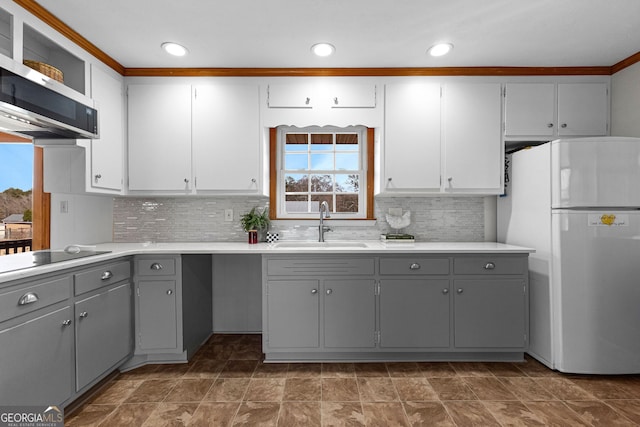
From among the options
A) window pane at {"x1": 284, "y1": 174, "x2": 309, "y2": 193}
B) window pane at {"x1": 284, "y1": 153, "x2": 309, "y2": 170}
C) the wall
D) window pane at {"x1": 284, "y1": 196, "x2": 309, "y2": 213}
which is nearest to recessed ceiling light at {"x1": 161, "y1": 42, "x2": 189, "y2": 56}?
window pane at {"x1": 284, "y1": 153, "x2": 309, "y2": 170}

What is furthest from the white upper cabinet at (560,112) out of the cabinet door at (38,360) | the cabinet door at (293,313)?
the cabinet door at (38,360)

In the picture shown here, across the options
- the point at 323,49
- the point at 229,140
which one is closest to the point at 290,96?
the point at 323,49

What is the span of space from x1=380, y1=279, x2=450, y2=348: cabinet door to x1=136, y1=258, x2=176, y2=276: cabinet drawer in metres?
1.59

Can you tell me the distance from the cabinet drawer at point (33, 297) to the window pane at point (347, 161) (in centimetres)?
230

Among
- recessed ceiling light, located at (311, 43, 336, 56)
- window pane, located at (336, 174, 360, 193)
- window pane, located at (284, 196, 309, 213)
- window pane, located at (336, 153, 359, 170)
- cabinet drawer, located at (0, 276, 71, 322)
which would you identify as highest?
recessed ceiling light, located at (311, 43, 336, 56)

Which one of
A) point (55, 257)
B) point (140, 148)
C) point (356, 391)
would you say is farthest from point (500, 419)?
point (140, 148)

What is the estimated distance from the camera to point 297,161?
3328 mm

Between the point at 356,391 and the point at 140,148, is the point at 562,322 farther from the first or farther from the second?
the point at 140,148

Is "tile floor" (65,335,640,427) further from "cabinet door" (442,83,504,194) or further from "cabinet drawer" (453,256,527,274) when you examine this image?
"cabinet door" (442,83,504,194)

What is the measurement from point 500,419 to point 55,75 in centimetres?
330

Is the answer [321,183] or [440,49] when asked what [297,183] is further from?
[440,49]

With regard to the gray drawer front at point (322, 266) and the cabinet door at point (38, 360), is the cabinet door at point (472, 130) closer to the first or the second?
the gray drawer front at point (322, 266)

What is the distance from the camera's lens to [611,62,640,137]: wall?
2.66 metres

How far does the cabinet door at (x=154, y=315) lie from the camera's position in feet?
8.28
